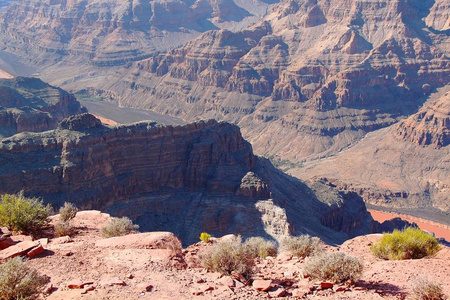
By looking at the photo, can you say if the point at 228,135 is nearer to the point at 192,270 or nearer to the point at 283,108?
the point at 192,270

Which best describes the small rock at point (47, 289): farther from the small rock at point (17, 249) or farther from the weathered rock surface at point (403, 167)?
the weathered rock surface at point (403, 167)

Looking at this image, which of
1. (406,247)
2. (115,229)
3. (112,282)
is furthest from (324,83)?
(112,282)

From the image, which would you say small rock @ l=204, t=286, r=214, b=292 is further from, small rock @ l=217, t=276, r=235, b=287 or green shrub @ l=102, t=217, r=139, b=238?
green shrub @ l=102, t=217, r=139, b=238

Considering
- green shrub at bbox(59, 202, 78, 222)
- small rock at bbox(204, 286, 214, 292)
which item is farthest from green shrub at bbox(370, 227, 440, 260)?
green shrub at bbox(59, 202, 78, 222)

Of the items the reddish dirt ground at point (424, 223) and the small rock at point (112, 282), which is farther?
the reddish dirt ground at point (424, 223)

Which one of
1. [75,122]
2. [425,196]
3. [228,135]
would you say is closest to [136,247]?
[75,122]

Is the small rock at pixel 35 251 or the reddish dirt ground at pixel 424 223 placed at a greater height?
the small rock at pixel 35 251

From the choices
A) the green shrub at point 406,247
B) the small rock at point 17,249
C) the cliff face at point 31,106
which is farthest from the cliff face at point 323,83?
the small rock at point 17,249
